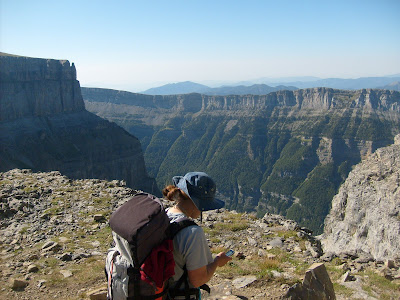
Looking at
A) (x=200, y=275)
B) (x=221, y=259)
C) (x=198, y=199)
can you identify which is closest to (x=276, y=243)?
(x=221, y=259)

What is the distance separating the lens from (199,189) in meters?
5.53

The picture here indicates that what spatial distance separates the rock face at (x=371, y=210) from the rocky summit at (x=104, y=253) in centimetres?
2256

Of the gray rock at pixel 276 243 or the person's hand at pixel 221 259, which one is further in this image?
the gray rock at pixel 276 243

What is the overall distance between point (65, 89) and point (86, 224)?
4927 inches

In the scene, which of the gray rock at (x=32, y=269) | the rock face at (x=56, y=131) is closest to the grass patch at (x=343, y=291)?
the gray rock at (x=32, y=269)

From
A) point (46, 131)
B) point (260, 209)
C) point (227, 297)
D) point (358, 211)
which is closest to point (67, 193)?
point (227, 297)

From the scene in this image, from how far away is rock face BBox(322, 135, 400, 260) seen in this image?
122ft

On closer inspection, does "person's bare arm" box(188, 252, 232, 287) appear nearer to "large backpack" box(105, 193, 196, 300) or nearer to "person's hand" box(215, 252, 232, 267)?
"person's hand" box(215, 252, 232, 267)

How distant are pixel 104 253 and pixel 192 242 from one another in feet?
30.5

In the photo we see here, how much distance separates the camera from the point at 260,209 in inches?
7470

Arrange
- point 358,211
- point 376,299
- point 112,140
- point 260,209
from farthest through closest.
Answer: point 260,209
point 112,140
point 358,211
point 376,299

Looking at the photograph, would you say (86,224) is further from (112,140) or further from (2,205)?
(112,140)

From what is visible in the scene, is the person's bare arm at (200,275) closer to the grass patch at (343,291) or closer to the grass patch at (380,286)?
the grass patch at (343,291)

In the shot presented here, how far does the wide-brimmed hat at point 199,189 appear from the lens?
5.51 meters
